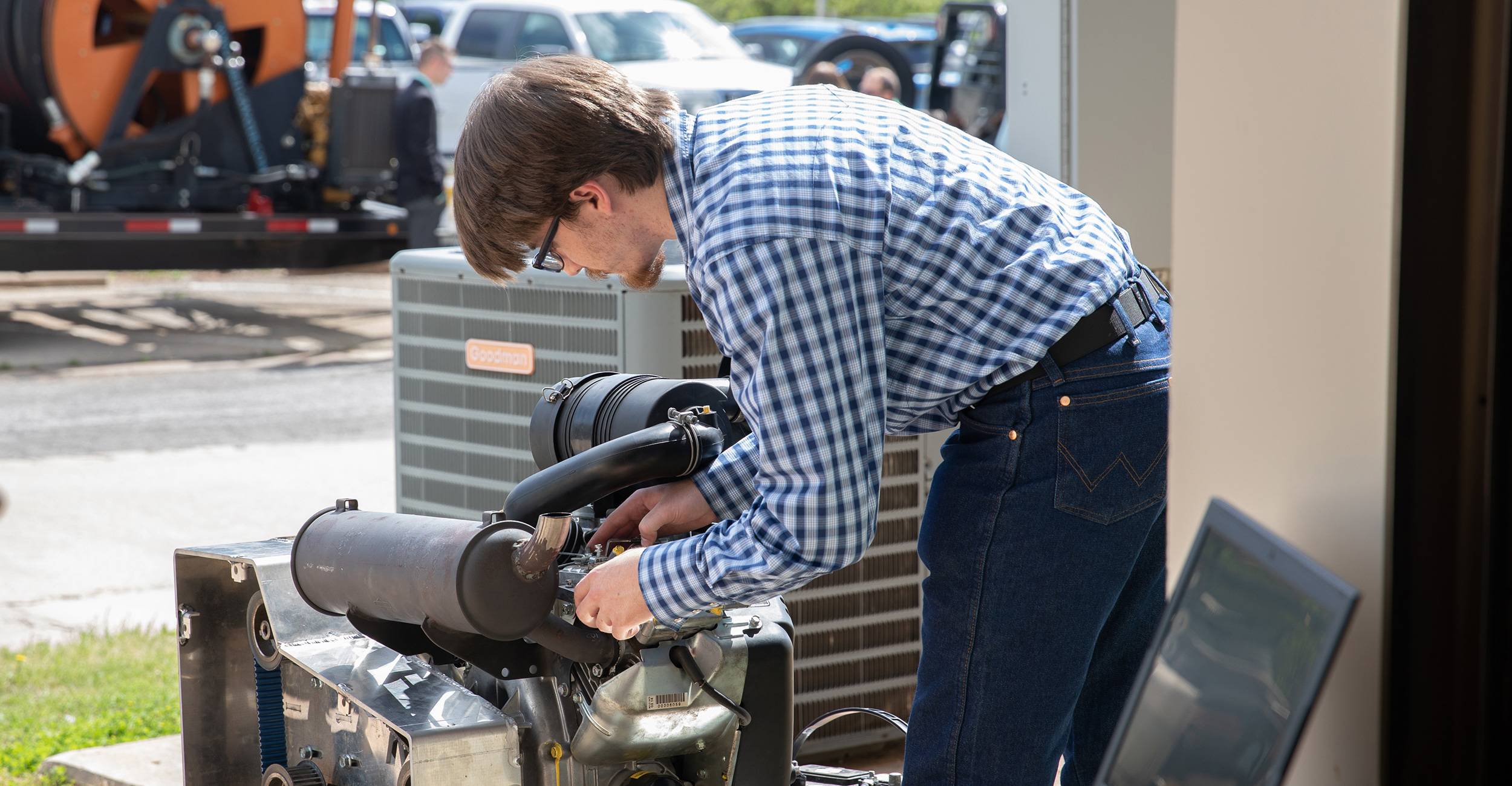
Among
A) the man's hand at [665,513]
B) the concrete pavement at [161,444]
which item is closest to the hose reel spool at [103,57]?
the concrete pavement at [161,444]

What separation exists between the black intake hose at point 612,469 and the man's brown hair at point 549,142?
0.34 meters

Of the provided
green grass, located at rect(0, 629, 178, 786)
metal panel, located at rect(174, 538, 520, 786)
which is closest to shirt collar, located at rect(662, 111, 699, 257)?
metal panel, located at rect(174, 538, 520, 786)

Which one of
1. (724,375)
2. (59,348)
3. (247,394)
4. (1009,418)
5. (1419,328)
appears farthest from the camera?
(59,348)

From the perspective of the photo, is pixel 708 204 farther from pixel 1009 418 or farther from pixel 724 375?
pixel 724 375

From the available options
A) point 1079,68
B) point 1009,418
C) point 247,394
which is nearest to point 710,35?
point 247,394

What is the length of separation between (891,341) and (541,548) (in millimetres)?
556

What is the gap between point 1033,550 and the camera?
193 cm

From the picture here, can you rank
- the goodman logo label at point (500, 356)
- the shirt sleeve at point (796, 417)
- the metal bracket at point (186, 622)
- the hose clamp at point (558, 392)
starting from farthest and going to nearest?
the goodman logo label at point (500, 356) < the metal bracket at point (186, 622) < the hose clamp at point (558, 392) < the shirt sleeve at point (796, 417)

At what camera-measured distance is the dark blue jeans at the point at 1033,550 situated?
1.92m

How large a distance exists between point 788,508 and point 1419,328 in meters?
0.75

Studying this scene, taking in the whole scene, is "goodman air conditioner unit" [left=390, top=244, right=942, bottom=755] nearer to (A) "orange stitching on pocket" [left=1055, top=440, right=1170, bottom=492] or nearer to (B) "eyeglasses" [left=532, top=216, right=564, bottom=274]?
(B) "eyeglasses" [left=532, top=216, right=564, bottom=274]

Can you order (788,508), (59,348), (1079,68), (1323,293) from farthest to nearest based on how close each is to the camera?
(59,348) < (1079,68) < (788,508) < (1323,293)

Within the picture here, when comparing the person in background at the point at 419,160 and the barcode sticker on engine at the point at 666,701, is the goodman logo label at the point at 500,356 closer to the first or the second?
the barcode sticker on engine at the point at 666,701

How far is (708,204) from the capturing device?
71.3 inches
